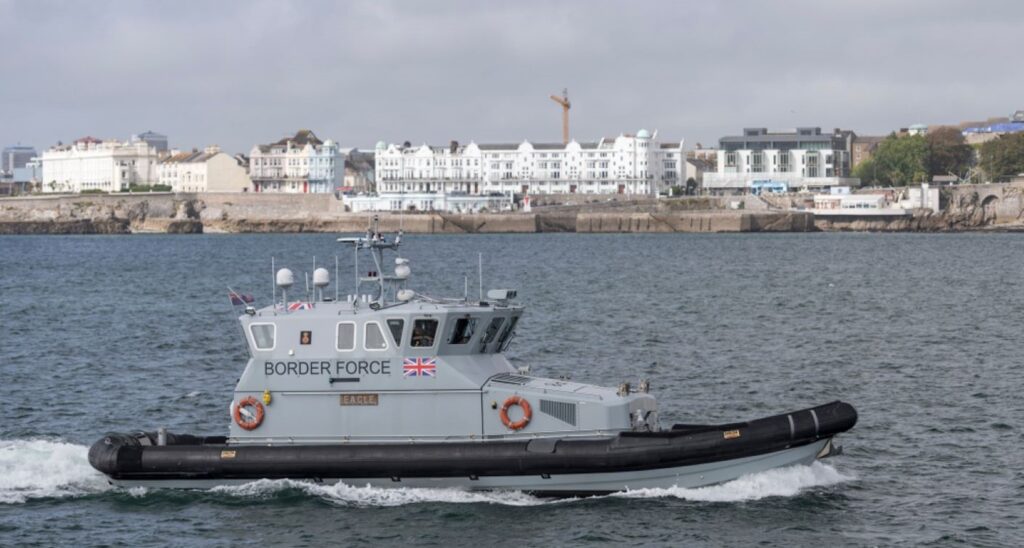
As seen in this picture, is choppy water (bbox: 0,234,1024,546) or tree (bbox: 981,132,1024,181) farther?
tree (bbox: 981,132,1024,181)

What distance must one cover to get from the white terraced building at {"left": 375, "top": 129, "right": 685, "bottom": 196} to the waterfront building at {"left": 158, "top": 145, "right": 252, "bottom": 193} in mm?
18504

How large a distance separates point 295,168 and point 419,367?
16858 cm

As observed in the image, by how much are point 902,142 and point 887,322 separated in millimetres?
127114

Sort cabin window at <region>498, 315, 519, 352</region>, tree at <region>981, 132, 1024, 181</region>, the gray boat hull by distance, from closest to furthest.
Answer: the gray boat hull
cabin window at <region>498, 315, 519, 352</region>
tree at <region>981, 132, 1024, 181</region>

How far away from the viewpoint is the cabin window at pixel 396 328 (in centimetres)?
2119

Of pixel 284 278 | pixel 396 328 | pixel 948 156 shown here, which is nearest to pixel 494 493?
pixel 396 328

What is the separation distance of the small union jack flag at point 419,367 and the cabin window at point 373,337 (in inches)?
16.4

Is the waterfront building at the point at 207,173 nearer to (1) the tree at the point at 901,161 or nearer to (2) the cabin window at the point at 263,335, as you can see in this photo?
(1) the tree at the point at 901,161

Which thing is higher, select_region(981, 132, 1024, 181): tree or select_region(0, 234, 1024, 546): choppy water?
select_region(981, 132, 1024, 181): tree

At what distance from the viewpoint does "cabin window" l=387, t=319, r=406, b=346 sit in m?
21.2

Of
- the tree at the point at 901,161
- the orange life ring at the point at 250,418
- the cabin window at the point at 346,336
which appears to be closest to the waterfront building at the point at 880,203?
the tree at the point at 901,161

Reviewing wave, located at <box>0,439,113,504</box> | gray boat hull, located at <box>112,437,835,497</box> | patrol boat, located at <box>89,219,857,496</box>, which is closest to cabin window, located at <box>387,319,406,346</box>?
patrol boat, located at <box>89,219,857,496</box>

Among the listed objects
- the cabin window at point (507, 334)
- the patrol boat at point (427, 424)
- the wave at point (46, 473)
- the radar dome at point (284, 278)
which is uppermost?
the radar dome at point (284, 278)

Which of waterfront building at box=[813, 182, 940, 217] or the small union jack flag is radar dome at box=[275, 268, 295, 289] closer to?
the small union jack flag
